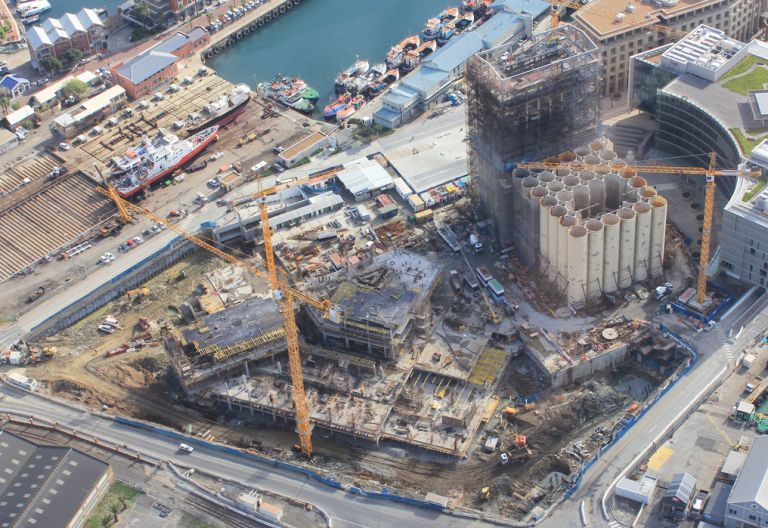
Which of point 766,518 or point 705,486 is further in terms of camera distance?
point 705,486

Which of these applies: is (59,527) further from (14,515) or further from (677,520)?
(677,520)

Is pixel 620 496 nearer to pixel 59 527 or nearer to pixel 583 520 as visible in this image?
pixel 583 520

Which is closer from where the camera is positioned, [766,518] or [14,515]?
[766,518]

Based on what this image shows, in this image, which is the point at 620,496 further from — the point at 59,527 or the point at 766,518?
the point at 59,527

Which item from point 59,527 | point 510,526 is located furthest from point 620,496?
point 59,527

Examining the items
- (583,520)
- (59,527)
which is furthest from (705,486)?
(59,527)
